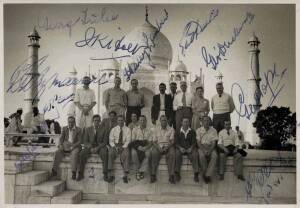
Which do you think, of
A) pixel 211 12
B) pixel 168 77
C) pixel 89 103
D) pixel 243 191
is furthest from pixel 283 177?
pixel 89 103

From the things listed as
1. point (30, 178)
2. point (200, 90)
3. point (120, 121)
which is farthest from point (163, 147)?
point (30, 178)

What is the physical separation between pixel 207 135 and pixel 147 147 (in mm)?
721

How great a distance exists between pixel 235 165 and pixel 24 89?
2631mm

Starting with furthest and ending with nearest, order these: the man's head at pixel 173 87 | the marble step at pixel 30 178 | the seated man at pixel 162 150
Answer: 1. the man's head at pixel 173 87
2. the seated man at pixel 162 150
3. the marble step at pixel 30 178

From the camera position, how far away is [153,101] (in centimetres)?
495

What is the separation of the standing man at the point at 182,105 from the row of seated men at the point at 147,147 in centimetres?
5

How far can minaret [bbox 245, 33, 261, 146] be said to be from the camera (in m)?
4.93

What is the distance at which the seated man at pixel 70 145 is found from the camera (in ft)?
16.1

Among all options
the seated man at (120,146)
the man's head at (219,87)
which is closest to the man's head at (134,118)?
the seated man at (120,146)

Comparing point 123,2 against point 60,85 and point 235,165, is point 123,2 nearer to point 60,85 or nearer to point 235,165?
point 60,85

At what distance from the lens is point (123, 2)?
4922mm

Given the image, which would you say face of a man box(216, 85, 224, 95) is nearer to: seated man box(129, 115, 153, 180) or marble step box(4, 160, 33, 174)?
seated man box(129, 115, 153, 180)
